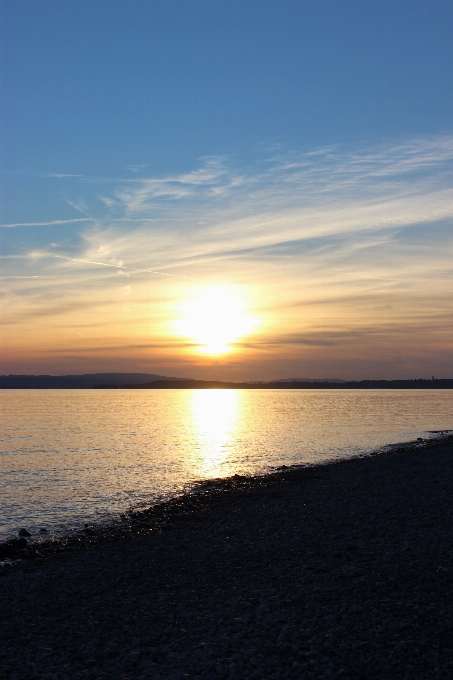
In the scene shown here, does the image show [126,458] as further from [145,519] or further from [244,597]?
[244,597]

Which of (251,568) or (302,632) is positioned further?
(251,568)

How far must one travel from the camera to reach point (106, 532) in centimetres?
2041

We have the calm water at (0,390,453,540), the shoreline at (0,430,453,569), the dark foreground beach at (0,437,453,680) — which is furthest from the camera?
the calm water at (0,390,453,540)

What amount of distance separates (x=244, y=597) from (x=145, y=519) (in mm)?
10942

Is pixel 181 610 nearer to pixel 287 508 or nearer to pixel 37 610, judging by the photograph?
pixel 37 610

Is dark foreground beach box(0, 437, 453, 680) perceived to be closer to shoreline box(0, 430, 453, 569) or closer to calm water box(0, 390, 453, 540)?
shoreline box(0, 430, 453, 569)

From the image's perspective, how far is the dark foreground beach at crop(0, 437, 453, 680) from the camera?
9.27m

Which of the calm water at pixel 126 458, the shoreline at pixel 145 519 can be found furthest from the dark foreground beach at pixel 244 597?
the calm water at pixel 126 458

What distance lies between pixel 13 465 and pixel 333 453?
25680 mm

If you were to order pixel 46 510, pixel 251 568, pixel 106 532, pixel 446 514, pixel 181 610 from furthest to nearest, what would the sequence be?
pixel 46 510 < pixel 106 532 < pixel 446 514 < pixel 251 568 < pixel 181 610

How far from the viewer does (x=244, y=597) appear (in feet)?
40.1

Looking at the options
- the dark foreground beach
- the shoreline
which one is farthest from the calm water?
the dark foreground beach

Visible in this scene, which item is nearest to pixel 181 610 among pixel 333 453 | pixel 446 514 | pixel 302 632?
pixel 302 632

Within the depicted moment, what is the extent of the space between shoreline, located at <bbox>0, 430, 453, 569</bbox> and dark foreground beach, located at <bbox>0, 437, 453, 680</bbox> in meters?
0.15
